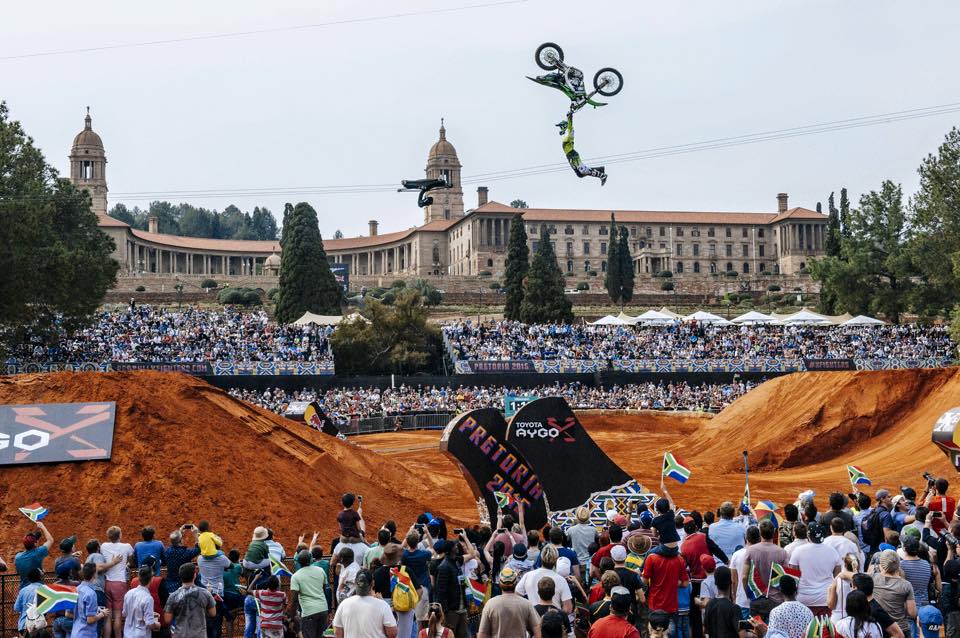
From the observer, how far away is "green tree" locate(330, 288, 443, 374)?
204 ft

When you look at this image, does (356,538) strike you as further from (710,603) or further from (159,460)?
(159,460)

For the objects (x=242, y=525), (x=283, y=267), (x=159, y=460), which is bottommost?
(x=242, y=525)

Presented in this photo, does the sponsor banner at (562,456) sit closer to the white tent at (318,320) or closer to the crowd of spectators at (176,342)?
the crowd of spectators at (176,342)

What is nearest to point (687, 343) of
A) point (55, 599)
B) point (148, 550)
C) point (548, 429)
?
point (548, 429)

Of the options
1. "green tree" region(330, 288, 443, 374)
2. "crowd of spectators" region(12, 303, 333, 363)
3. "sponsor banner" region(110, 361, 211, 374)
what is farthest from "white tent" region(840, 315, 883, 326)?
"sponsor banner" region(110, 361, 211, 374)

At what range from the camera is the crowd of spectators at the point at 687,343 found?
6169cm

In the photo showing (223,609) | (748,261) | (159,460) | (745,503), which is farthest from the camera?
(748,261)

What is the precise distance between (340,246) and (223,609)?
15432 centimetres

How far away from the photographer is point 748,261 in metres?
158

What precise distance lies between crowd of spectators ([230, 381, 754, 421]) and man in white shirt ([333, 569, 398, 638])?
→ 41.0 metres

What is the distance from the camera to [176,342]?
5822 cm

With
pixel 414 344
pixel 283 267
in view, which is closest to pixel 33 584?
pixel 414 344

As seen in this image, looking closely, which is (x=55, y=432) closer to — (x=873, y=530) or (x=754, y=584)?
(x=754, y=584)

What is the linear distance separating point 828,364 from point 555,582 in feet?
184
